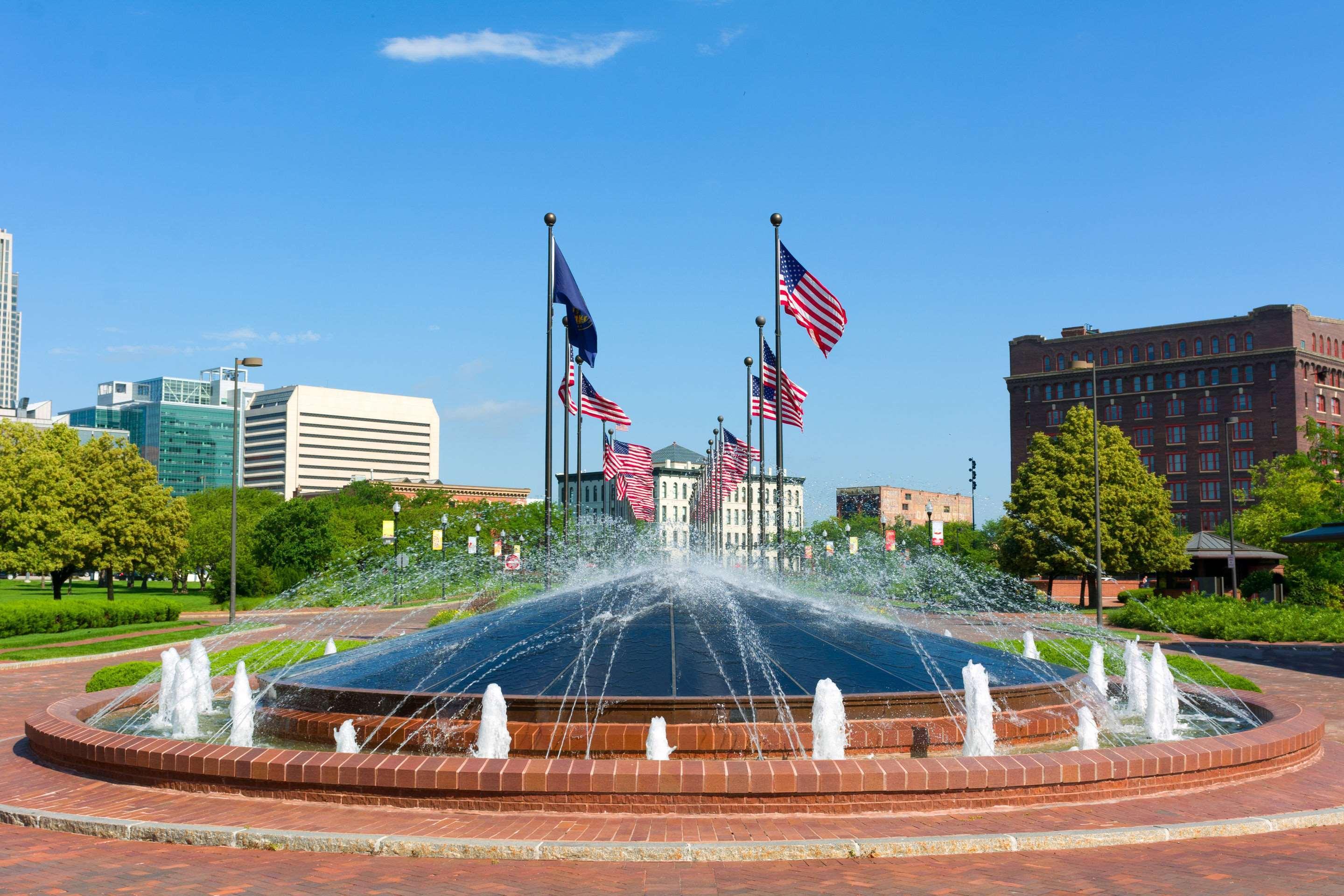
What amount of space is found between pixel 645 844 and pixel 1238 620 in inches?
1227

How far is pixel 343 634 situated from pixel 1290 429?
2992 inches

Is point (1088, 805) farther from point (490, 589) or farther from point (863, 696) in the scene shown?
point (490, 589)

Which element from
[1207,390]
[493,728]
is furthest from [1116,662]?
[1207,390]

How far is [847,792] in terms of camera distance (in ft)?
28.3

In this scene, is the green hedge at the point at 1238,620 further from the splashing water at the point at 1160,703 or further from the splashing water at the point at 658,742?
the splashing water at the point at 658,742

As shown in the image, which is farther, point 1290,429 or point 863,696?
point 1290,429

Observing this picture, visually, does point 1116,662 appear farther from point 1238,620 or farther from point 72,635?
point 72,635

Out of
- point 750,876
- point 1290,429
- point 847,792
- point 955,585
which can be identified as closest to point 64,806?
point 750,876

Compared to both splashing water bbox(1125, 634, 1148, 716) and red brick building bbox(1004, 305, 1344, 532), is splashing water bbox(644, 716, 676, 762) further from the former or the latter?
red brick building bbox(1004, 305, 1344, 532)

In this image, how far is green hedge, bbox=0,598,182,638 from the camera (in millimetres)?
31672

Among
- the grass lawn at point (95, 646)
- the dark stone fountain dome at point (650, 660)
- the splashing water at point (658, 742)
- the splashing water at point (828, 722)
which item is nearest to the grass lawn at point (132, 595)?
the grass lawn at point (95, 646)

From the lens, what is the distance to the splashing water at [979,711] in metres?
10.4

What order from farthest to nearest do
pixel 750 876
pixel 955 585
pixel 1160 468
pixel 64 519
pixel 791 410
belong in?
pixel 1160 468
pixel 955 585
pixel 64 519
pixel 791 410
pixel 750 876

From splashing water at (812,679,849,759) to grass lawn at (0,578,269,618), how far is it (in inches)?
1388
